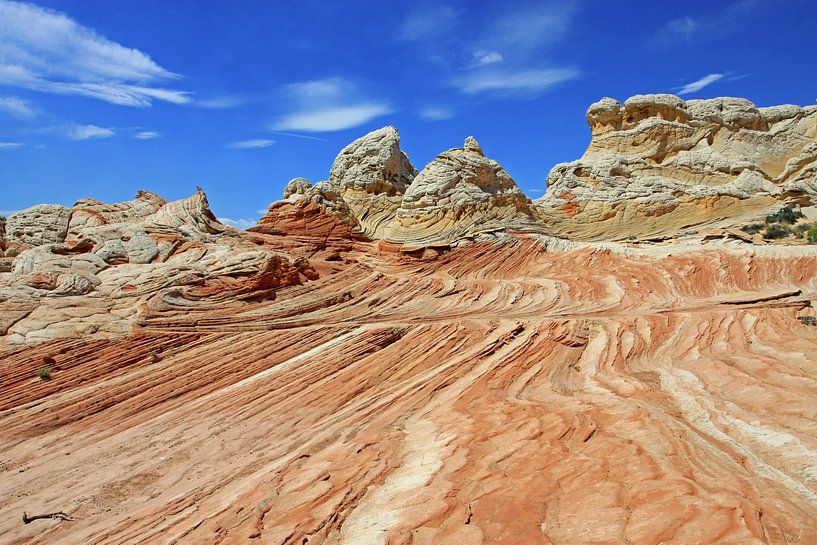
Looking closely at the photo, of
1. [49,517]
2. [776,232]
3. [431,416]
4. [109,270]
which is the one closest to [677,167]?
[776,232]

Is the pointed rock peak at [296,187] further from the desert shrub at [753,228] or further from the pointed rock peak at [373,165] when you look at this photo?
the desert shrub at [753,228]

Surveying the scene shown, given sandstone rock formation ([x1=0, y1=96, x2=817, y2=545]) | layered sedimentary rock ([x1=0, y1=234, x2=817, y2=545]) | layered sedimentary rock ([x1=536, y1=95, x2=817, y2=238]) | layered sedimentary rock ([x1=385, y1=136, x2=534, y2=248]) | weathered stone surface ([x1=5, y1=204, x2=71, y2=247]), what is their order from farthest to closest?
layered sedimentary rock ([x1=536, y1=95, x2=817, y2=238]) → layered sedimentary rock ([x1=385, y1=136, x2=534, y2=248]) → weathered stone surface ([x1=5, y1=204, x2=71, y2=247]) → sandstone rock formation ([x1=0, y1=96, x2=817, y2=545]) → layered sedimentary rock ([x1=0, y1=234, x2=817, y2=545])

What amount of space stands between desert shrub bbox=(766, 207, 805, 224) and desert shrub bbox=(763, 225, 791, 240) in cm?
137

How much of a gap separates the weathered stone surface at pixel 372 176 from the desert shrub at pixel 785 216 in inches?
740

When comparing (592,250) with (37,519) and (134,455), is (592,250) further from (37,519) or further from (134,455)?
(37,519)

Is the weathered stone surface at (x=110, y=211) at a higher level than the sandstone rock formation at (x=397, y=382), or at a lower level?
higher

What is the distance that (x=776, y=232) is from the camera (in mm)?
24844

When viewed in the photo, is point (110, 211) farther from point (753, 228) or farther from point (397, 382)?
point (753, 228)

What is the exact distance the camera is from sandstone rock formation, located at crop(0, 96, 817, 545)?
5207 mm

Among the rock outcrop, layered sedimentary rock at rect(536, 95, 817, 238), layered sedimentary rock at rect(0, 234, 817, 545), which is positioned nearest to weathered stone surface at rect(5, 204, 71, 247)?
layered sedimentary rock at rect(0, 234, 817, 545)

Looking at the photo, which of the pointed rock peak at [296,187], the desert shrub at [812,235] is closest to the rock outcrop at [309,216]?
the pointed rock peak at [296,187]

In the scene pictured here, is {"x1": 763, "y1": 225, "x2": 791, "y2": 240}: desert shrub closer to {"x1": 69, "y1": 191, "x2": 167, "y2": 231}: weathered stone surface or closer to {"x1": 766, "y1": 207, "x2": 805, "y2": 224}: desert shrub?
{"x1": 766, "y1": 207, "x2": 805, "y2": 224}: desert shrub

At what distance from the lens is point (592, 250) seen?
67.6 feet

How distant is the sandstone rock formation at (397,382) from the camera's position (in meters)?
5.21
